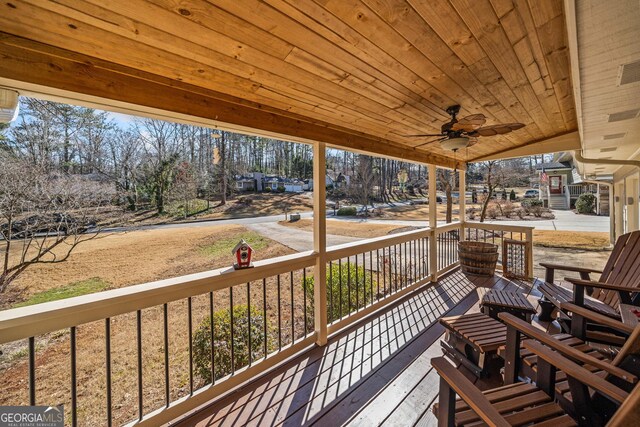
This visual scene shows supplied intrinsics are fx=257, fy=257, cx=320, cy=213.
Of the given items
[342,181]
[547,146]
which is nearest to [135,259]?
[547,146]

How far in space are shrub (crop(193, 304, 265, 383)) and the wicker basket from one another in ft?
12.6

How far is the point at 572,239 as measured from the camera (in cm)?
898

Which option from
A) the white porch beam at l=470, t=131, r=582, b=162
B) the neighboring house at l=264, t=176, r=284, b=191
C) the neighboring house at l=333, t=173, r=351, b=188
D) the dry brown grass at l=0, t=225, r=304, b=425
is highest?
the neighboring house at l=333, t=173, r=351, b=188

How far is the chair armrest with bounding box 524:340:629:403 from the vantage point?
1.00m

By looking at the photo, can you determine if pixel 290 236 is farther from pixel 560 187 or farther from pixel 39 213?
pixel 560 187

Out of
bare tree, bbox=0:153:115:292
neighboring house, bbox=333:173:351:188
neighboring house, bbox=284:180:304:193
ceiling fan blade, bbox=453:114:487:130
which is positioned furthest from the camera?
neighboring house, bbox=333:173:351:188

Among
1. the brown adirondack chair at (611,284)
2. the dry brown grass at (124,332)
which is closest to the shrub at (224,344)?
the dry brown grass at (124,332)

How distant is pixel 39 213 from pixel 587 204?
73.7 ft

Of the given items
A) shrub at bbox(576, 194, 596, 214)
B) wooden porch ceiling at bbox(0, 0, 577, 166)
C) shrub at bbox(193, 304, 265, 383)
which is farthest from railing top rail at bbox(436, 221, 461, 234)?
shrub at bbox(576, 194, 596, 214)

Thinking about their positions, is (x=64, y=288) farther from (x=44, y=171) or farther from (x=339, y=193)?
(x=339, y=193)

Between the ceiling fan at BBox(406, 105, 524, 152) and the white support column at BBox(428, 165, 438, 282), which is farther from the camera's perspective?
the white support column at BBox(428, 165, 438, 282)

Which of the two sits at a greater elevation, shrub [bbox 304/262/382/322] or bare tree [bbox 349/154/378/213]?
bare tree [bbox 349/154/378/213]

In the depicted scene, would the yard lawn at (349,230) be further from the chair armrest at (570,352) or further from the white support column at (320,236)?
the chair armrest at (570,352)

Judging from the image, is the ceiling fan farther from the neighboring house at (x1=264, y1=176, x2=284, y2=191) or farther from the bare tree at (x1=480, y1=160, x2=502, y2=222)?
the neighboring house at (x1=264, y1=176, x2=284, y2=191)
